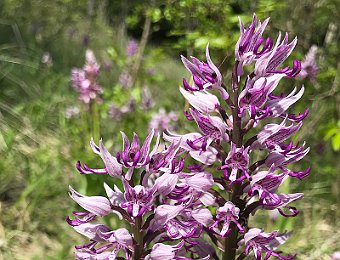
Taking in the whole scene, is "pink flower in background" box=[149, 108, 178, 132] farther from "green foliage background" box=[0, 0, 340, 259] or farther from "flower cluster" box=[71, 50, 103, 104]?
"flower cluster" box=[71, 50, 103, 104]

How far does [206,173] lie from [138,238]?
0.33 m

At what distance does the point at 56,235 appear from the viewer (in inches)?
176

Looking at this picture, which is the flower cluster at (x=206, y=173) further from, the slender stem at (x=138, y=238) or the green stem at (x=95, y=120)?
the green stem at (x=95, y=120)

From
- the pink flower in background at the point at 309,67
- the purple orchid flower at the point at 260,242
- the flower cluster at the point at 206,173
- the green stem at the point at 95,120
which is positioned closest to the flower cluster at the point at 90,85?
the green stem at the point at 95,120

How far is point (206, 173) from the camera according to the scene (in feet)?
5.98

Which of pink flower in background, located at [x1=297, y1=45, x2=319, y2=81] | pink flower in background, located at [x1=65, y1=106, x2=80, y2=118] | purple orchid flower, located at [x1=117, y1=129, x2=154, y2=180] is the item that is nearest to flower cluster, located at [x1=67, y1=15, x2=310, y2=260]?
purple orchid flower, located at [x1=117, y1=129, x2=154, y2=180]

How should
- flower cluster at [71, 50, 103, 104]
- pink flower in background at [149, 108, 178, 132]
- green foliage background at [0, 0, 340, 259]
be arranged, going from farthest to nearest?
pink flower in background at [149, 108, 178, 132], flower cluster at [71, 50, 103, 104], green foliage background at [0, 0, 340, 259]

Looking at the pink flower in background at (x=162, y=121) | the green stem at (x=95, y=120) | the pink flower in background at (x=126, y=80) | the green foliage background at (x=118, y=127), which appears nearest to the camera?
the green foliage background at (x=118, y=127)

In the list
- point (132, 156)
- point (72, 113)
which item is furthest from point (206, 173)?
point (72, 113)

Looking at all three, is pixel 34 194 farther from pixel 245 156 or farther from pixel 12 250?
pixel 245 156

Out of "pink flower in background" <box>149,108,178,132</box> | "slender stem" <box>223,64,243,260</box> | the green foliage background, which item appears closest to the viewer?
"slender stem" <box>223,64,243,260</box>

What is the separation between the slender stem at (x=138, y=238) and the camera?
5.75ft

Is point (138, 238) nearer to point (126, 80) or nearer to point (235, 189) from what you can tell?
point (235, 189)

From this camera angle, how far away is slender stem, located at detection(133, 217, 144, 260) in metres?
1.75
